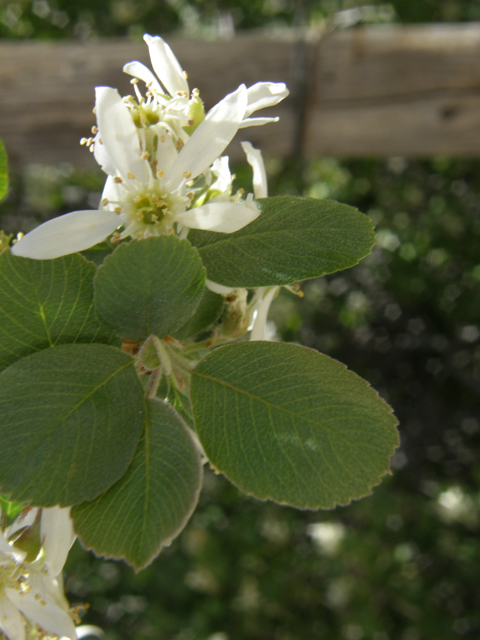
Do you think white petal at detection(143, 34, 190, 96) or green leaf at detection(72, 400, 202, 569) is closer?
green leaf at detection(72, 400, 202, 569)

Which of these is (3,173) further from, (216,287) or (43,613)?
(43,613)

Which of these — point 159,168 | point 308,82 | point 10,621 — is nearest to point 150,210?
point 159,168

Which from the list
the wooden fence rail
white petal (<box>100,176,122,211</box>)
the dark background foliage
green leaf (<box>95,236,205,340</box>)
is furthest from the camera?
the dark background foliage

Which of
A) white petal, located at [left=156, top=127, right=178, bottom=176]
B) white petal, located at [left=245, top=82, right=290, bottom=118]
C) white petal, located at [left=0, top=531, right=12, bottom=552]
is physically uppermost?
white petal, located at [left=245, top=82, right=290, bottom=118]

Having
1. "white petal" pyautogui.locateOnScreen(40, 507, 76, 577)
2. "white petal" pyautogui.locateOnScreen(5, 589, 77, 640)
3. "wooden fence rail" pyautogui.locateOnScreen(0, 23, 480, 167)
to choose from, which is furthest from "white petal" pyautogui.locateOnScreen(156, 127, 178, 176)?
"wooden fence rail" pyautogui.locateOnScreen(0, 23, 480, 167)

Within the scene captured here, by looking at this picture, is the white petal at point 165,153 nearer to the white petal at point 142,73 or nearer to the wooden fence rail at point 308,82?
the white petal at point 142,73

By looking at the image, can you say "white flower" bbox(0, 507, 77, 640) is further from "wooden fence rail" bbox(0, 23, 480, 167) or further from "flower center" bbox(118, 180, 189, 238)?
"wooden fence rail" bbox(0, 23, 480, 167)

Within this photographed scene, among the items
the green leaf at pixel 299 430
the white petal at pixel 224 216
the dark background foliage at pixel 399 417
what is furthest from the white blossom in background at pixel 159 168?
the dark background foliage at pixel 399 417

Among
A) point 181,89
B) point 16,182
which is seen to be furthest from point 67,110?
point 181,89
